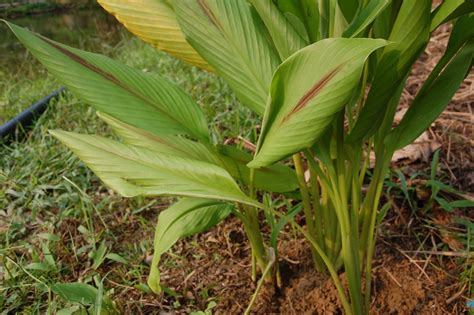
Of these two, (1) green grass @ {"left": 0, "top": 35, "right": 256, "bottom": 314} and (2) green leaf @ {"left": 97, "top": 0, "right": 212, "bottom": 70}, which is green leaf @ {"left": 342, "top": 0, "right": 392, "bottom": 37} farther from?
(1) green grass @ {"left": 0, "top": 35, "right": 256, "bottom": 314}

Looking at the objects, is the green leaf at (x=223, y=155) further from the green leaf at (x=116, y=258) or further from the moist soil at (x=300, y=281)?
the green leaf at (x=116, y=258)

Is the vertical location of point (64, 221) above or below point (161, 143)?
below

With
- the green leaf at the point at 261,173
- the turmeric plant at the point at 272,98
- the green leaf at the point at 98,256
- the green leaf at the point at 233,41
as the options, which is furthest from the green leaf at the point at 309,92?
the green leaf at the point at 98,256

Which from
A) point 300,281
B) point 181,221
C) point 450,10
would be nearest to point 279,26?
point 450,10

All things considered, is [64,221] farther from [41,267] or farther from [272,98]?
[272,98]

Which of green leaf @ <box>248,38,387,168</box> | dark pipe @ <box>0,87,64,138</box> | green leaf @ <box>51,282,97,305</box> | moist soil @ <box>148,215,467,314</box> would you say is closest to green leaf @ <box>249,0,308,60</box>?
green leaf @ <box>248,38,387,168</box>

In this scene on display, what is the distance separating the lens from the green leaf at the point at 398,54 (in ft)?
1.94

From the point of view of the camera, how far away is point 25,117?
1.95m

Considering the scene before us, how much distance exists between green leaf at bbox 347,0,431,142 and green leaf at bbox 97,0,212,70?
0.37 meters

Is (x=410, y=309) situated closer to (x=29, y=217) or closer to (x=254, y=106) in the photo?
(x=254, y=106)

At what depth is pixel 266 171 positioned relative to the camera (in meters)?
0.83

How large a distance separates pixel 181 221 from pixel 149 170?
4.6 inches

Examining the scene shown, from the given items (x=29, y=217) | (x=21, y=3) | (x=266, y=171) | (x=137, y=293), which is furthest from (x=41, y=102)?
(x=21, y=3)

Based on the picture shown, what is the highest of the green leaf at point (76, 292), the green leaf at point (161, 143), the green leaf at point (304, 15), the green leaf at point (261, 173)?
the green leaf at point (304, 15)
